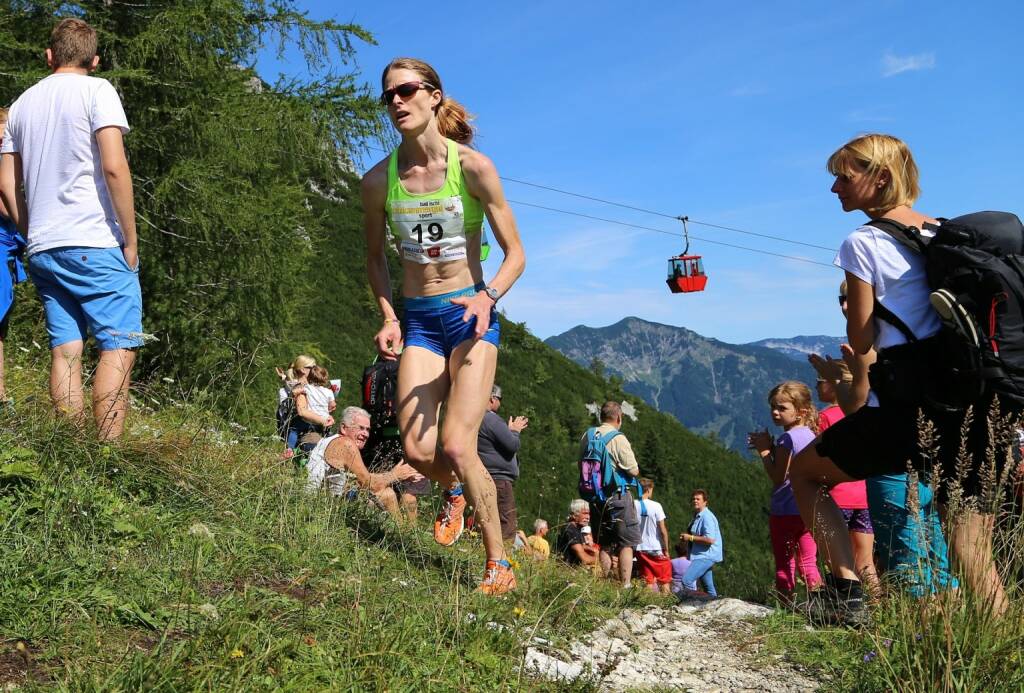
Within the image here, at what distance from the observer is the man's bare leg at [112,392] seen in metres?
4.36

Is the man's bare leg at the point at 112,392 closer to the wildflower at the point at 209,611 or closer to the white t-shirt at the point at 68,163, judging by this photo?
the white t-shirt at the point at 68,163

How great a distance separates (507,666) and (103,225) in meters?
2.88

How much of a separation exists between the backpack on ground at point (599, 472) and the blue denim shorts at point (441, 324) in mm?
3685

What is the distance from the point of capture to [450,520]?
20.1ft

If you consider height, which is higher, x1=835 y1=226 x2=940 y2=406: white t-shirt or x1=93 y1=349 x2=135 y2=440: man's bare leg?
x1=835 y1=226 x2=940 y2=406: white t-shirt

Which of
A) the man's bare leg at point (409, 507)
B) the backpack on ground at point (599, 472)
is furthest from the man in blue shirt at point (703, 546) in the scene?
the man's bare leg at point (409, 507)

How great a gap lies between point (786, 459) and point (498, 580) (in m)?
2.64

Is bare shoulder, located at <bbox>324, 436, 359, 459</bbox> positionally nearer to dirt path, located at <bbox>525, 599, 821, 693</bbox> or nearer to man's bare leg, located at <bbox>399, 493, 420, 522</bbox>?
man's bare leg, located at <bbox>399, 493, 420, 522</bbox>

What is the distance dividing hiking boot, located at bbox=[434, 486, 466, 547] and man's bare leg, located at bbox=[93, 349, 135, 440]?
202 centimetres

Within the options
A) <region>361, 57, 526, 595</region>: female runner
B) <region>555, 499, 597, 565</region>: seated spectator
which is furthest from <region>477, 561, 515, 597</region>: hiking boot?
<region>555, 499, 597, 565</region>: seated spectator

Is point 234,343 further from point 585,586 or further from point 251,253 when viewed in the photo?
point 585,586

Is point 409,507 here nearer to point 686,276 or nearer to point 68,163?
point 68,163

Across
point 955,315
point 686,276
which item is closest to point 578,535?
point 955,315

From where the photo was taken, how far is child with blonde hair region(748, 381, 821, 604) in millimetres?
6059
